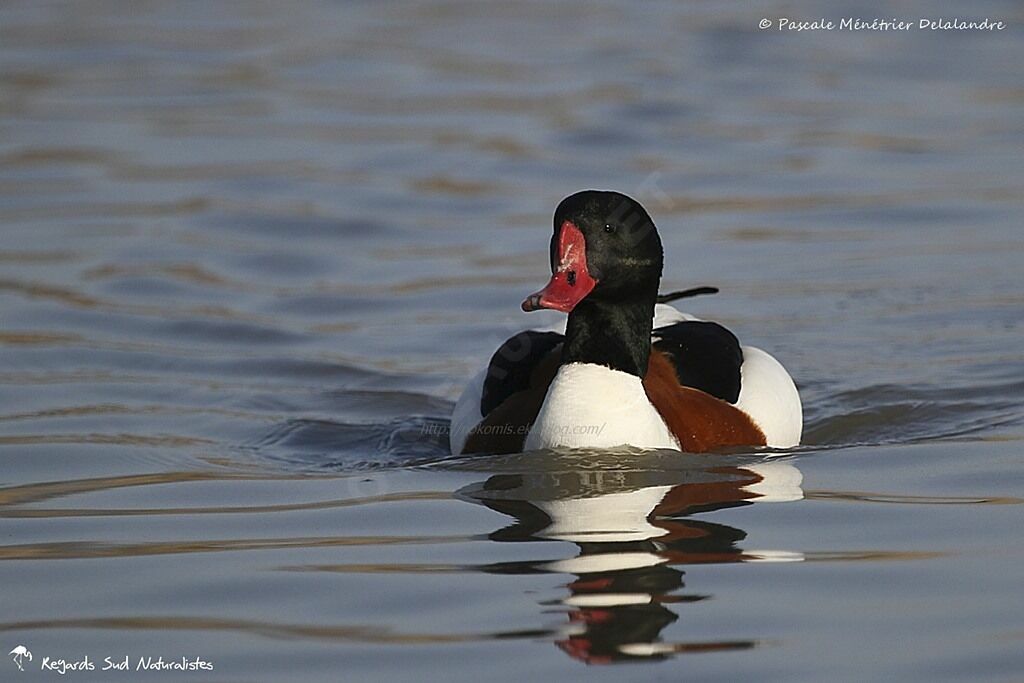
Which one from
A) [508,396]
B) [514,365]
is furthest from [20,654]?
[514,365]

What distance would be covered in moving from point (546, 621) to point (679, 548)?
749 mm

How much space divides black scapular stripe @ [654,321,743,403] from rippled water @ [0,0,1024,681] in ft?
1.81

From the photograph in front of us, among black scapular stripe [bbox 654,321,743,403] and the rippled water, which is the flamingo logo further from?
black scapular stripe [bbox 654,321,743,403]

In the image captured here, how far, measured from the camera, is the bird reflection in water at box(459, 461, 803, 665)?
4637 millimetres

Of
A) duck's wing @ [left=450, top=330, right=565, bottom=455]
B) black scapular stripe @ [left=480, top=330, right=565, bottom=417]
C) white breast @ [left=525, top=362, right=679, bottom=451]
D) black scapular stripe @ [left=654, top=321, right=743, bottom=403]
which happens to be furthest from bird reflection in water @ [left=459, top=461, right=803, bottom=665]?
black scapular stripe @ [left=480, top=330, right=565, bottom=417]

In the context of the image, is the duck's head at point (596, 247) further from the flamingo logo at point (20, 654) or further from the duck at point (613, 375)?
the flamingo logo at point (20, 654)

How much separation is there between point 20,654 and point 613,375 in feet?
8.51

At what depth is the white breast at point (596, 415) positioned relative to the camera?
21.3 ft

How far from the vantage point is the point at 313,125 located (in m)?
14.4

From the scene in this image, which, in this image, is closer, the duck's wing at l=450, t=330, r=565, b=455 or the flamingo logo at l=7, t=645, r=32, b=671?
the flamingo logo at l=7, t=645, r=32, b=671

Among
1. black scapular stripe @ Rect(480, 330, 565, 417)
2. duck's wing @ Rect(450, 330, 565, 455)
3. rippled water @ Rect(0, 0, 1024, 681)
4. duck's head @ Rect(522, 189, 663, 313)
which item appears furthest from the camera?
black scapular stripe @ Rect(480, 330, 565, 417)

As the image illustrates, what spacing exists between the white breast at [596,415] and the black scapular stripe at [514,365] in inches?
18.5

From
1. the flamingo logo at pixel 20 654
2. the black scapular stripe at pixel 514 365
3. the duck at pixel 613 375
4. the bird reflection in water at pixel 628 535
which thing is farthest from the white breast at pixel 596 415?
the flamingo logo at pixel 20 654

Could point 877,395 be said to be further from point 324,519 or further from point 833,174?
point 833,174
